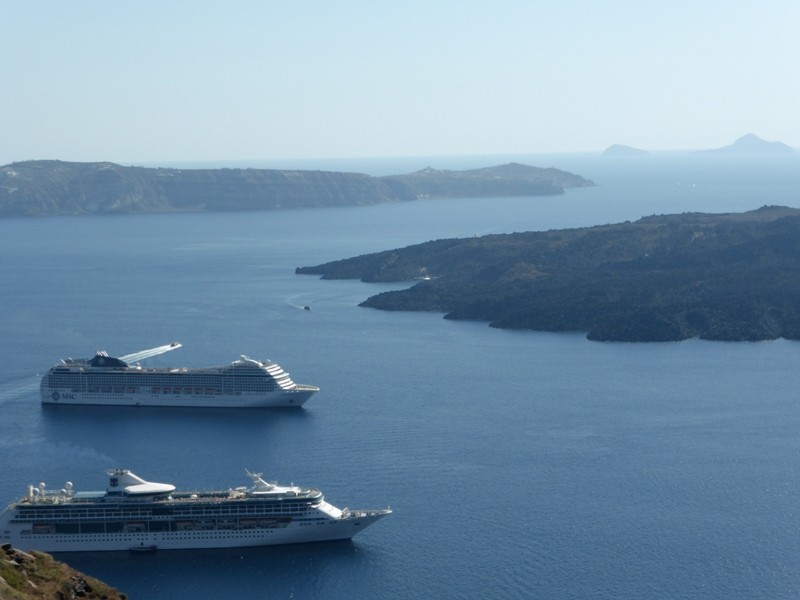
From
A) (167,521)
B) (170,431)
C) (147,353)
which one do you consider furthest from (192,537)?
(147,353)

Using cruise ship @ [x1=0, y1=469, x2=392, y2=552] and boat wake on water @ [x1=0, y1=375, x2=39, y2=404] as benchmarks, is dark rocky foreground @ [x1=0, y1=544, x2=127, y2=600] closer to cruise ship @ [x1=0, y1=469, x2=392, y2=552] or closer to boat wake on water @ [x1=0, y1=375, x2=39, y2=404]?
cruise ship @ [x1=0, y1=469, x2=392, y2=552]

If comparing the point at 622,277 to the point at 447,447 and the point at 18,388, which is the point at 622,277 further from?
the point at 447,447

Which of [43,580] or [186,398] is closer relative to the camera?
[43,580]

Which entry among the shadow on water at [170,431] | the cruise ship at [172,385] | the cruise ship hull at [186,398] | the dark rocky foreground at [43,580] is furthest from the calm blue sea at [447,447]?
the dark rocky foreground at [43,580]

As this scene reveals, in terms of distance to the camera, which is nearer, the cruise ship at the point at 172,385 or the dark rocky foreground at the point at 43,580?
the dark rocky foreground at the point at 43,580

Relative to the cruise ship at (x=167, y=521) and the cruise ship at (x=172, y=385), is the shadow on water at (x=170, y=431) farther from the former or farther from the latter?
the cruise ship at (x=167, y=521)

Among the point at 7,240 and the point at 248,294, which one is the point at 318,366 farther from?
the point at 7,240
